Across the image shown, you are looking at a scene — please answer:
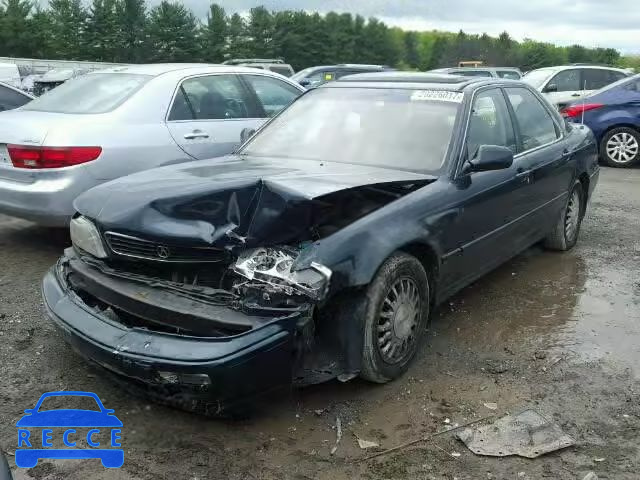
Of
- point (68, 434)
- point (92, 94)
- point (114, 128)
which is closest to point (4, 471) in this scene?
point (68, 434)

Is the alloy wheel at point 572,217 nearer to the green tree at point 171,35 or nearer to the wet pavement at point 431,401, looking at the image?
the wet pavement at point 431,401

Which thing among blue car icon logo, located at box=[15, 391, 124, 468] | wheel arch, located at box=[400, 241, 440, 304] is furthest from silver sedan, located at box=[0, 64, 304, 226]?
wheel arch, located at box=[400, 241, 440, 304]

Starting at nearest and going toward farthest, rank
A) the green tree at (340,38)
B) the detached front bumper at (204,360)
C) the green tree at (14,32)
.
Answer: the detached front bumper at (204,360)
the green tree at (14,32)
the green tree at (340,38)

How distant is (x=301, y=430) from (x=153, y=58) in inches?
2027

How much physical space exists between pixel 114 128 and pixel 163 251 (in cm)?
252

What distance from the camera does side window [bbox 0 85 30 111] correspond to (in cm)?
896

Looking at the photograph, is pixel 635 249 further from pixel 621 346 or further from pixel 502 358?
pixel 502 358

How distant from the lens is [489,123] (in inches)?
177

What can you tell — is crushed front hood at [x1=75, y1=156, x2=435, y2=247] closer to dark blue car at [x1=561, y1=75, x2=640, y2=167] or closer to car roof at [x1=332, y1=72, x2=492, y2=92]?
car roof at [x1=332, y1=72, x2=492, y2=92]

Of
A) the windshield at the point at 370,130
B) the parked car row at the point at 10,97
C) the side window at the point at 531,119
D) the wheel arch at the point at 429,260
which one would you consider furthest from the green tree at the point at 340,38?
the wheel arch at the point at 429,260

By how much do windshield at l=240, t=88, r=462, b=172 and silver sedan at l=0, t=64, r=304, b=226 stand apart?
3.91 feet

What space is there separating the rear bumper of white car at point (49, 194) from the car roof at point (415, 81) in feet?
6.87

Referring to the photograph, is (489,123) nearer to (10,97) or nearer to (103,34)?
(10,97)

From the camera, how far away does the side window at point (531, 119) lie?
196 inches
